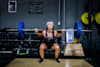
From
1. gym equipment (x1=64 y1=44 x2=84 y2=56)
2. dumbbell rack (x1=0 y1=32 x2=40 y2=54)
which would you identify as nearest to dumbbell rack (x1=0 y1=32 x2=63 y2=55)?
dumbbell rack (x1=0 y1=32 x2=40 y2=54)

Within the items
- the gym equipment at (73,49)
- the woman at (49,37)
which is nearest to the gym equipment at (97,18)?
the gym equipment at (73,49)

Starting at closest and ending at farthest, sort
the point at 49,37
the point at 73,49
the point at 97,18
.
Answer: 1. the point at 49,37
2. the point at 73,49
3. the point at 97,18

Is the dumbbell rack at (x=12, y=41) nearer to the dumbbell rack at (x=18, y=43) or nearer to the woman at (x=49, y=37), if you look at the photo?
the dumbbell rack at (x=18, y=43)

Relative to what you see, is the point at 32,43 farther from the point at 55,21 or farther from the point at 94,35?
the point at 94,35

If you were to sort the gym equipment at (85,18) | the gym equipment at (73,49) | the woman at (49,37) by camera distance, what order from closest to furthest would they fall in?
1. the woman at (49,37)
2. the gym equipment at (73,49)
3. the gym equipment at (85,18)

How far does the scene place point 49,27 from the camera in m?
3.33

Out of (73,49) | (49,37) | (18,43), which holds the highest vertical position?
(49,37)

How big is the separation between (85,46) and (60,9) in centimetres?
132

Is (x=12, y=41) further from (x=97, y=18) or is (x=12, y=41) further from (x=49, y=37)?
(x=97, y=18)

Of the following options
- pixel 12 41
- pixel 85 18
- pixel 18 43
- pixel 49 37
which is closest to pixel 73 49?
pixel 49 37

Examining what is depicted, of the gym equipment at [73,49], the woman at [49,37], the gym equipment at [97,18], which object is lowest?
the gym equipment at [73,49]

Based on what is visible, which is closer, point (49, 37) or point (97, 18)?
point (49, 37)

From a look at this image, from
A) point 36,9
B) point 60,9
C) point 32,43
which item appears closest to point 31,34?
point 32,43

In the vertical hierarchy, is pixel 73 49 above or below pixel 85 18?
below
